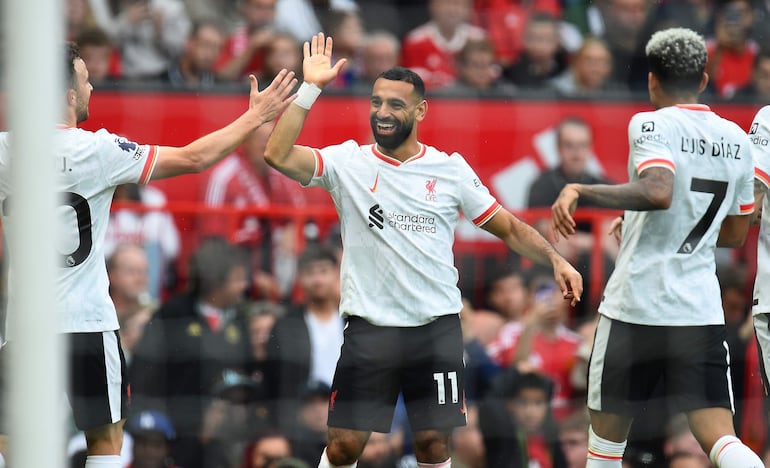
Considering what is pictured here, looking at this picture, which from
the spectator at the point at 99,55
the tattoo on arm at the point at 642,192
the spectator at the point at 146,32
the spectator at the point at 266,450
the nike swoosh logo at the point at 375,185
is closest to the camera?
the tattoo on arm at the point at 642,192

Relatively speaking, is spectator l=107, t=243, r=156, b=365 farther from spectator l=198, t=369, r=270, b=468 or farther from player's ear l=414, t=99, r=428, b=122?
Result: player's ear l=414, t=99, r=428, b=122

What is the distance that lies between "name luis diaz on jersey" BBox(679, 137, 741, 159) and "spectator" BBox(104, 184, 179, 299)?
3226mm

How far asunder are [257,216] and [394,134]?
2.09 meters

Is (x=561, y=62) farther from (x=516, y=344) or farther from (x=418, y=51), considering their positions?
(x=516, y=344)

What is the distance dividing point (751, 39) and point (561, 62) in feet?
4.44

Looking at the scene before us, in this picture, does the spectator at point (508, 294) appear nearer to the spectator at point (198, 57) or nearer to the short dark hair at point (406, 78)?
the spectator at point (198, 57)

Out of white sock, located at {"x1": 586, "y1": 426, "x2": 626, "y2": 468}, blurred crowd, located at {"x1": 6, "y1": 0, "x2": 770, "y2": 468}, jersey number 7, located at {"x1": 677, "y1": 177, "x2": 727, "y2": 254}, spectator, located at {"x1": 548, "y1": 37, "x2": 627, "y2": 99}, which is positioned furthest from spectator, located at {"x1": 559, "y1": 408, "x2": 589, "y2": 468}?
spectator, located at {"x1": 548, "y1": 37, "x2": 627, "y2": 99}

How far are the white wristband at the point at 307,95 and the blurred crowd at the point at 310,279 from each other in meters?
1.71

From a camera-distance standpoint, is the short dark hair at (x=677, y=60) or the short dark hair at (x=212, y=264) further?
the short dark hair at (x=212, y=264)

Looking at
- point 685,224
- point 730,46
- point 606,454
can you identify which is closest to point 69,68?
point 685,224

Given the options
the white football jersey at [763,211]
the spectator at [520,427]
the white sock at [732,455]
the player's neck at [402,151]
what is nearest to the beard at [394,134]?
the player's neck at [402,151]

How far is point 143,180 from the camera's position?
4.95 m

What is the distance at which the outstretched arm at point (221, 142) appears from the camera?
197 inches

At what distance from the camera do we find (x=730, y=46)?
8625 millimetres
